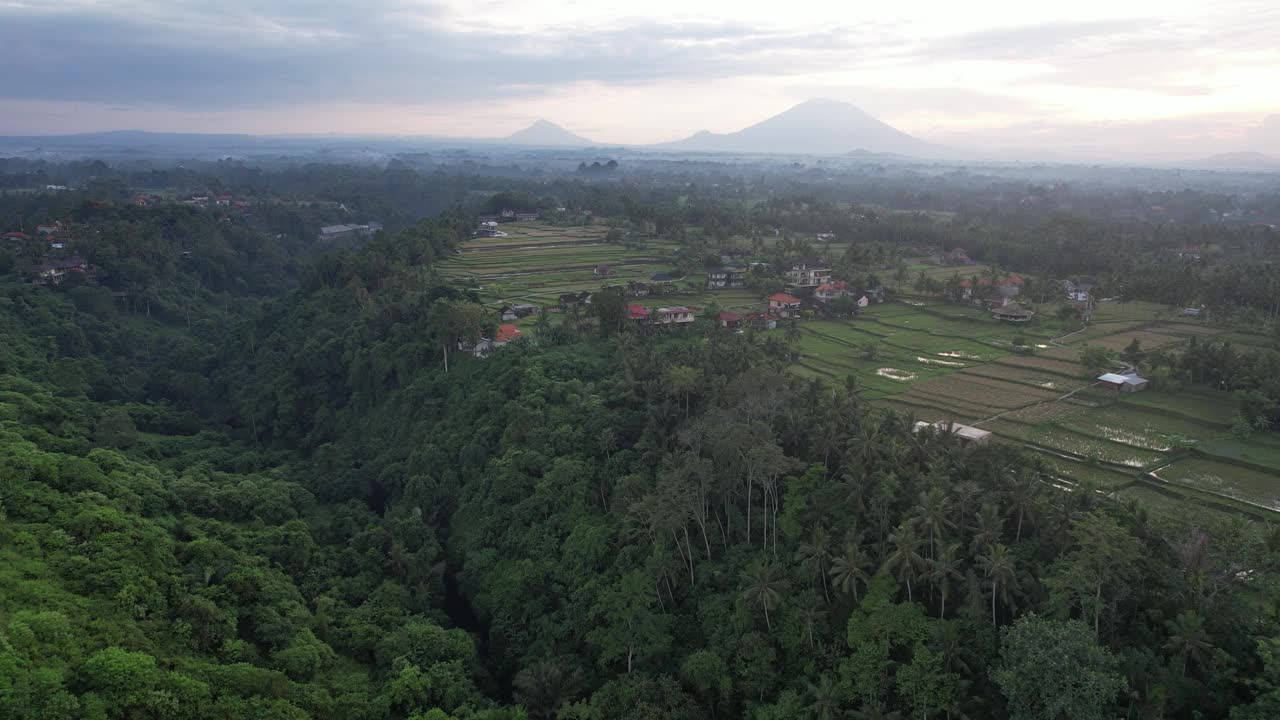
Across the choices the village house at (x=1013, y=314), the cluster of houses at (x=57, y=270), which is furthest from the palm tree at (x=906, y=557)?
the cluster of houses at (x=57, y=270)

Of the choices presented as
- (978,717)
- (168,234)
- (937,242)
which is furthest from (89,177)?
(978,717)

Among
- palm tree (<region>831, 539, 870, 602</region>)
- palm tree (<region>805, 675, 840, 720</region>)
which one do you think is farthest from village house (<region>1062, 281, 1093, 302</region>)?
palm tree (<region>805, 675, 840, 720</region>)

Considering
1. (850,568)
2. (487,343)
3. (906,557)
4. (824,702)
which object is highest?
(487,343)

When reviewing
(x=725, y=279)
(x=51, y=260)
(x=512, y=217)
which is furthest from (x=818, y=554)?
(x=512, y=217)

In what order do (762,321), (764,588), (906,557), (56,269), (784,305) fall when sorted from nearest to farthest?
(906,557) → (764,588) → (762,321) → (784,305) → (56,269)

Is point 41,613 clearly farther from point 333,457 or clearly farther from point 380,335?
point 380,335

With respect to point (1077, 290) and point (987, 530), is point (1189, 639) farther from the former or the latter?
point (1077, 290)

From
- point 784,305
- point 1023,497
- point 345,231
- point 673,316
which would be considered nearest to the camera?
point 1023,497
